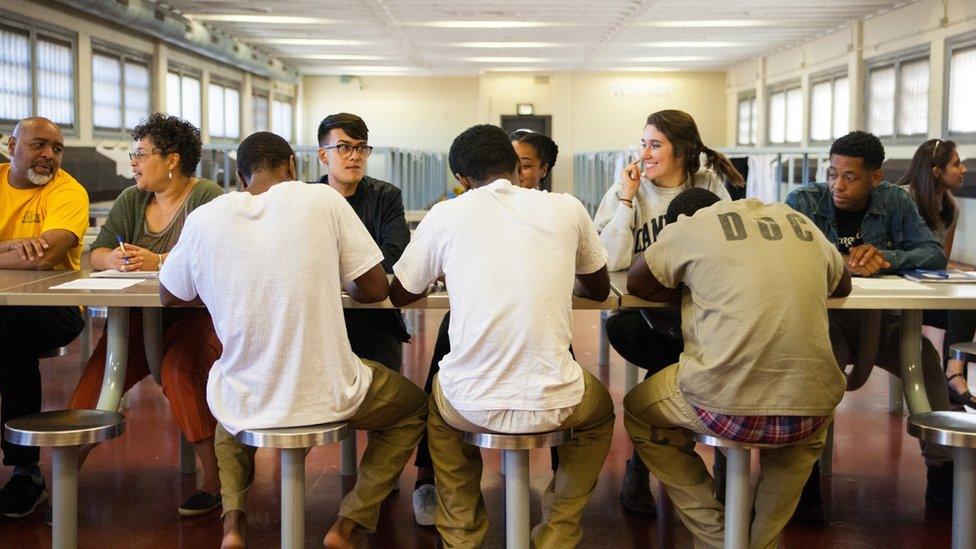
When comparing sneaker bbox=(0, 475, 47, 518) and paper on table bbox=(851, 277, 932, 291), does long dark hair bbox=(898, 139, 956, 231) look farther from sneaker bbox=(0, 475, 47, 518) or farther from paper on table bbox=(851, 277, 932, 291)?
sneaker bbox=(0, 475, 47, 518)

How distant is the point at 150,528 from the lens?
293 centimetres

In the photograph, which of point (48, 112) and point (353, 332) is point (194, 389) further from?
point (48, 112)

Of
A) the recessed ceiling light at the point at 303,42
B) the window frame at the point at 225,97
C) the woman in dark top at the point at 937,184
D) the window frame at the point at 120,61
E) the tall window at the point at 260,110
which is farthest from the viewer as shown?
the tall window at the point at 260,110

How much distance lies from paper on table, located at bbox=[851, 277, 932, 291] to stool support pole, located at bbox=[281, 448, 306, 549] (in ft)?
5.12

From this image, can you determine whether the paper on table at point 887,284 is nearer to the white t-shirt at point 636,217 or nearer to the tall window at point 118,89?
the white t-shirt at point 636,217

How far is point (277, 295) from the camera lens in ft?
7.52

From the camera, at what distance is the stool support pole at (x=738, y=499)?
2338mm

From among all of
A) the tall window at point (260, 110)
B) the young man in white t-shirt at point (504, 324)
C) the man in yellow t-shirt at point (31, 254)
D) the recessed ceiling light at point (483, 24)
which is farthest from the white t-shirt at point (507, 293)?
the tall window at point (260, 110)

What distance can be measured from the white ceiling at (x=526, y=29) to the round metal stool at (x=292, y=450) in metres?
9.53

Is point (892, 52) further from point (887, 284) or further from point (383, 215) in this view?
point (383, 215)

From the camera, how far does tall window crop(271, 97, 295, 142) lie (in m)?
19.6

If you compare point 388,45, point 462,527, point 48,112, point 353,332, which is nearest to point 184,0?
point 48,112

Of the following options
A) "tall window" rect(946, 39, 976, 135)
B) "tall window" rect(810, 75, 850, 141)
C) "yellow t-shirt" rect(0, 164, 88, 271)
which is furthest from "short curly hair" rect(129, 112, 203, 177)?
"tall window" rect(810, 75, 850, 141)

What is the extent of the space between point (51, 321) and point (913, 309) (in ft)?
8.11
